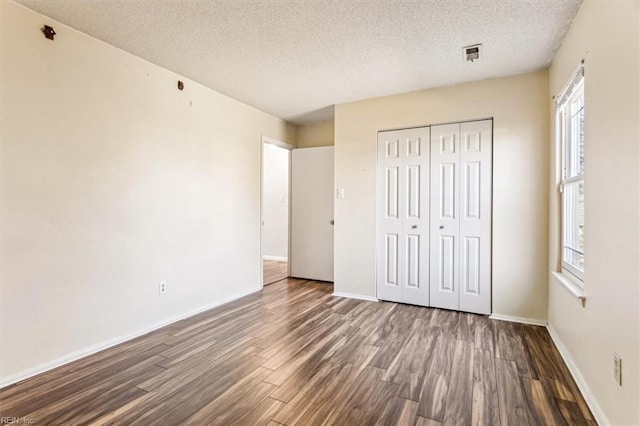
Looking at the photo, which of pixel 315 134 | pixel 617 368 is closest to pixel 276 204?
pixel 315 134

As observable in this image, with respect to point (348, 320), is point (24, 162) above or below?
above

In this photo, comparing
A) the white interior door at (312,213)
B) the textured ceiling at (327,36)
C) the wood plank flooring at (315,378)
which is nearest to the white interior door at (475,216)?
the wood plank flooring at (315,378)

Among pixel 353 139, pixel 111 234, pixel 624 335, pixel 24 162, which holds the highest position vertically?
pixel 353 139

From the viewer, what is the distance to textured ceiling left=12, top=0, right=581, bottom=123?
6.82 feet

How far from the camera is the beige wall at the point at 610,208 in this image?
1.37 meters

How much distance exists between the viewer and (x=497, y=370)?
2.20 m

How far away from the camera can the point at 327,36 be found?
2412 mm

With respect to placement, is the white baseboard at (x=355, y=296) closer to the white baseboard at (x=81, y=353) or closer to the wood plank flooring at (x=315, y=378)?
the wood plank flooring at (x=315, y=378)

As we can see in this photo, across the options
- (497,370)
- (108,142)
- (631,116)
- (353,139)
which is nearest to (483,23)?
(631,116)

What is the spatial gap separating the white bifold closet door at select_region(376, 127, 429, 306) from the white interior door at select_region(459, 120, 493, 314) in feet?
1.24

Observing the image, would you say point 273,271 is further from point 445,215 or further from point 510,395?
point 510,395

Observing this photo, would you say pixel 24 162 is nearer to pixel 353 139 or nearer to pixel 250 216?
pixel 250 216

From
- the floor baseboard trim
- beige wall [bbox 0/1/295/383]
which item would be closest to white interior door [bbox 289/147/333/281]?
beige wall [bbox 0/1/295/383]

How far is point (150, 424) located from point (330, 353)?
4.12 ft
